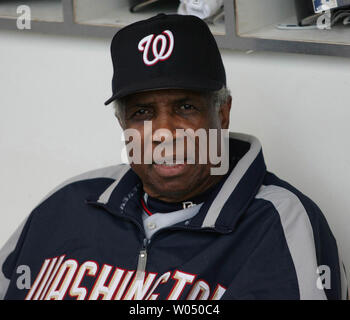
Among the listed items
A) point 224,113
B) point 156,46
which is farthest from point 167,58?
point 224,113

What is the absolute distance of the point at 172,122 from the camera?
56.7 inches

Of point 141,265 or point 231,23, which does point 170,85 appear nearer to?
point 141,265

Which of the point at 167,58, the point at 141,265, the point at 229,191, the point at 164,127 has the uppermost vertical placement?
the point at 167,58

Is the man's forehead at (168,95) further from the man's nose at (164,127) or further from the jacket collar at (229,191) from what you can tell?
the jacket collar at (229,191)

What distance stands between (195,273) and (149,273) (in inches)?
3.9

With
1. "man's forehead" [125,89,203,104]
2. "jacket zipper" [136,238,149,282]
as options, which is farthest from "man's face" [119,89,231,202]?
"jacket zipper" [136,238,149,282]

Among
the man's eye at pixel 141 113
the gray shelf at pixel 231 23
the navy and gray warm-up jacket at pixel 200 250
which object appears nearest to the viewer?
the navy and gray warm-up jacket at pixel 200 250

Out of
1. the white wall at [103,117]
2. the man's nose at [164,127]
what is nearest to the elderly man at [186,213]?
the man's nose at [164,127]

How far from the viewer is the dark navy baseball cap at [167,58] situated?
1.43 meters

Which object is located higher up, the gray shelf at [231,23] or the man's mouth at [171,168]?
the gray shelf at [231,23]

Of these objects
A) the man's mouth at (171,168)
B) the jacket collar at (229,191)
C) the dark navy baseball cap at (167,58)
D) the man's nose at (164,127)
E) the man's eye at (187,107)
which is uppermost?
the dark navy baseball cap at (167,58)

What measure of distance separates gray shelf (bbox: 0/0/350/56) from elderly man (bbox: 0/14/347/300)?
0.34 metres

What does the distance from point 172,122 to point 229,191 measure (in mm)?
175

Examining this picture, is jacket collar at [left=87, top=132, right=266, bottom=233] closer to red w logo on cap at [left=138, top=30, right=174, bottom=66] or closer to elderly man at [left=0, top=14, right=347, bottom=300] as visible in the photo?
elderly man at [left=0, top=14, right=347, bottom=300]
